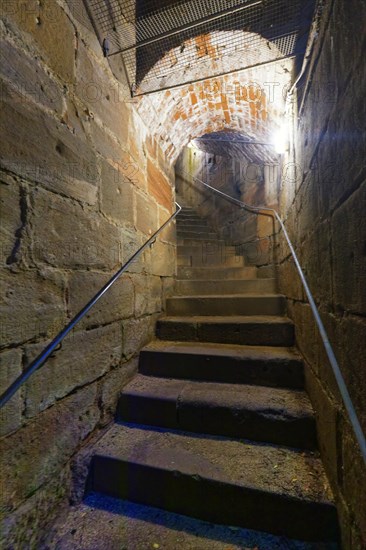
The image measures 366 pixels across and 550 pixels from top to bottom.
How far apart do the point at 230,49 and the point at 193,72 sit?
314 mm

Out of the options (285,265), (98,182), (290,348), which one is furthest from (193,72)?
(290,348)

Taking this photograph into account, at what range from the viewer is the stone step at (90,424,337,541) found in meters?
1.04

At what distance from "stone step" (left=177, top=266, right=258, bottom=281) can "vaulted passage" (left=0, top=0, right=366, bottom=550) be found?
36.5 inches

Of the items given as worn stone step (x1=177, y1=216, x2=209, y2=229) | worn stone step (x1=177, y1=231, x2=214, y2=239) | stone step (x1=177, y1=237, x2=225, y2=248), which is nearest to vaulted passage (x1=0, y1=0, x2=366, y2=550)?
stone step (x1=177, y1=237, x2=225, y2=248)

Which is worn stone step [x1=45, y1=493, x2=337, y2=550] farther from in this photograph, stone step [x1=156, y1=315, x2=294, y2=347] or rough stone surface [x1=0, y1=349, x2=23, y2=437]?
stone step [x1=156, y1=315, x2=294, y2=347]

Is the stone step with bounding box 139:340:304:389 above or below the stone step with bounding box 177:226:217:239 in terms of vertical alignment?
below

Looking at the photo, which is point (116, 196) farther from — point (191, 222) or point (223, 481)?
point (191, 222)

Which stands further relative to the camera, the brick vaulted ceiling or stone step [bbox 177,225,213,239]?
stone step [bbox 177,225,213,239]

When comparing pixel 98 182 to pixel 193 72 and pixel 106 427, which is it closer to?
pixel 193 72

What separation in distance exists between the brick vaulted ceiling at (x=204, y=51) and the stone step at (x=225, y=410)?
2206mm

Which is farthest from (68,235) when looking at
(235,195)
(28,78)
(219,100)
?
(235,195)

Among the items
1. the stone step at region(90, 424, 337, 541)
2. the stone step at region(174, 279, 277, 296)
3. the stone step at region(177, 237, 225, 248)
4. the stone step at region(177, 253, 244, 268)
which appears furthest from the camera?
the stone step at region(177, 237, 225, 248)

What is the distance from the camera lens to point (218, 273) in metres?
3.19

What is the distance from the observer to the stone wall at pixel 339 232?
0.75 meters
